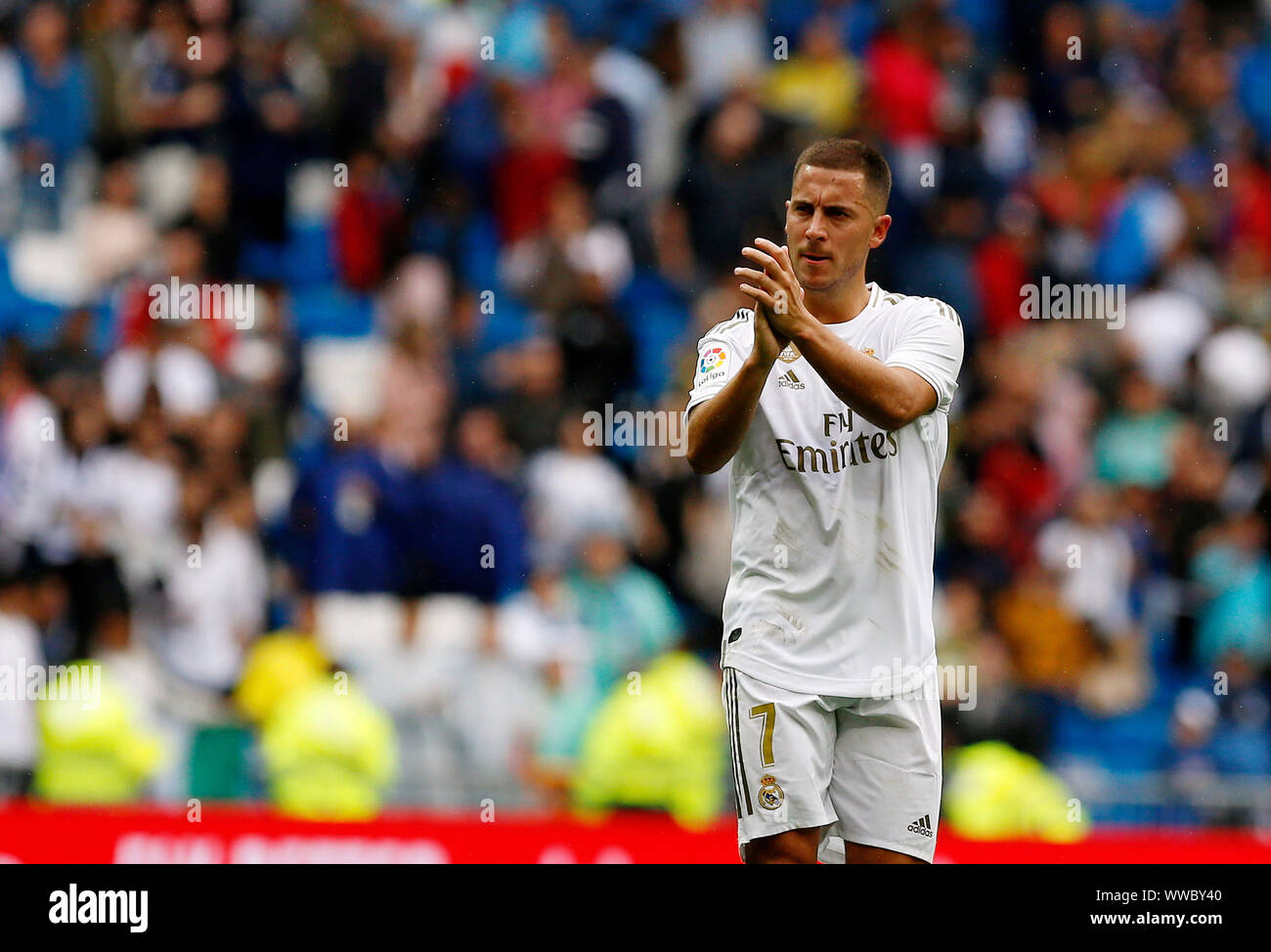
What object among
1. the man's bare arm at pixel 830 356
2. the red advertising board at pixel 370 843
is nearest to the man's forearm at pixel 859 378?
the man's bare arm at pixel 830 356

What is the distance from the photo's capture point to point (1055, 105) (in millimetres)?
12930

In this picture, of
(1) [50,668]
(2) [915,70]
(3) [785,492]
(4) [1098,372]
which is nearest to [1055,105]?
(2) [915,70]

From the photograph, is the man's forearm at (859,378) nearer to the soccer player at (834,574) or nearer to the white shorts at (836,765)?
the soccer player at (834,574)

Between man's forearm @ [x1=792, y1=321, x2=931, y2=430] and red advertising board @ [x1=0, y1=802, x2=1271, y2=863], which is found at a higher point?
man's forearm @ [x1=792, y1=321, x2=931, y2=430]

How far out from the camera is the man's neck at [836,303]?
5.29 meters

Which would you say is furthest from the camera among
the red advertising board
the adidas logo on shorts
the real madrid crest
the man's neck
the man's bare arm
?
the red advertising board

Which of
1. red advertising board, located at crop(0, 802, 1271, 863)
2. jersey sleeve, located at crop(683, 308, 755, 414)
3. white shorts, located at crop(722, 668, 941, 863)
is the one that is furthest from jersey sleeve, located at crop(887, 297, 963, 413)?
red advertising board, located at crop(0, 802, 1271, 863)

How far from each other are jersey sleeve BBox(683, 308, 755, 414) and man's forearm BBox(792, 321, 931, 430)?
0.28 meters

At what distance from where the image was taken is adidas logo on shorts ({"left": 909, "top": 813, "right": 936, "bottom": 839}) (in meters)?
5.19

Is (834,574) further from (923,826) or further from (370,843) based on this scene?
(370,843)

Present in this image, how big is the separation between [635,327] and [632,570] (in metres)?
2.17

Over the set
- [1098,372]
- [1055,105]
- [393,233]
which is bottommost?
[1098,372]

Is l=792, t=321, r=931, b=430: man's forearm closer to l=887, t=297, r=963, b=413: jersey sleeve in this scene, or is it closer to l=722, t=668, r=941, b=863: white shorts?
l=887, t=297, r=963, b=413: jersey sleeve

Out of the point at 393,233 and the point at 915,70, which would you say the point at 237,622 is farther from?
the point at 915,70
